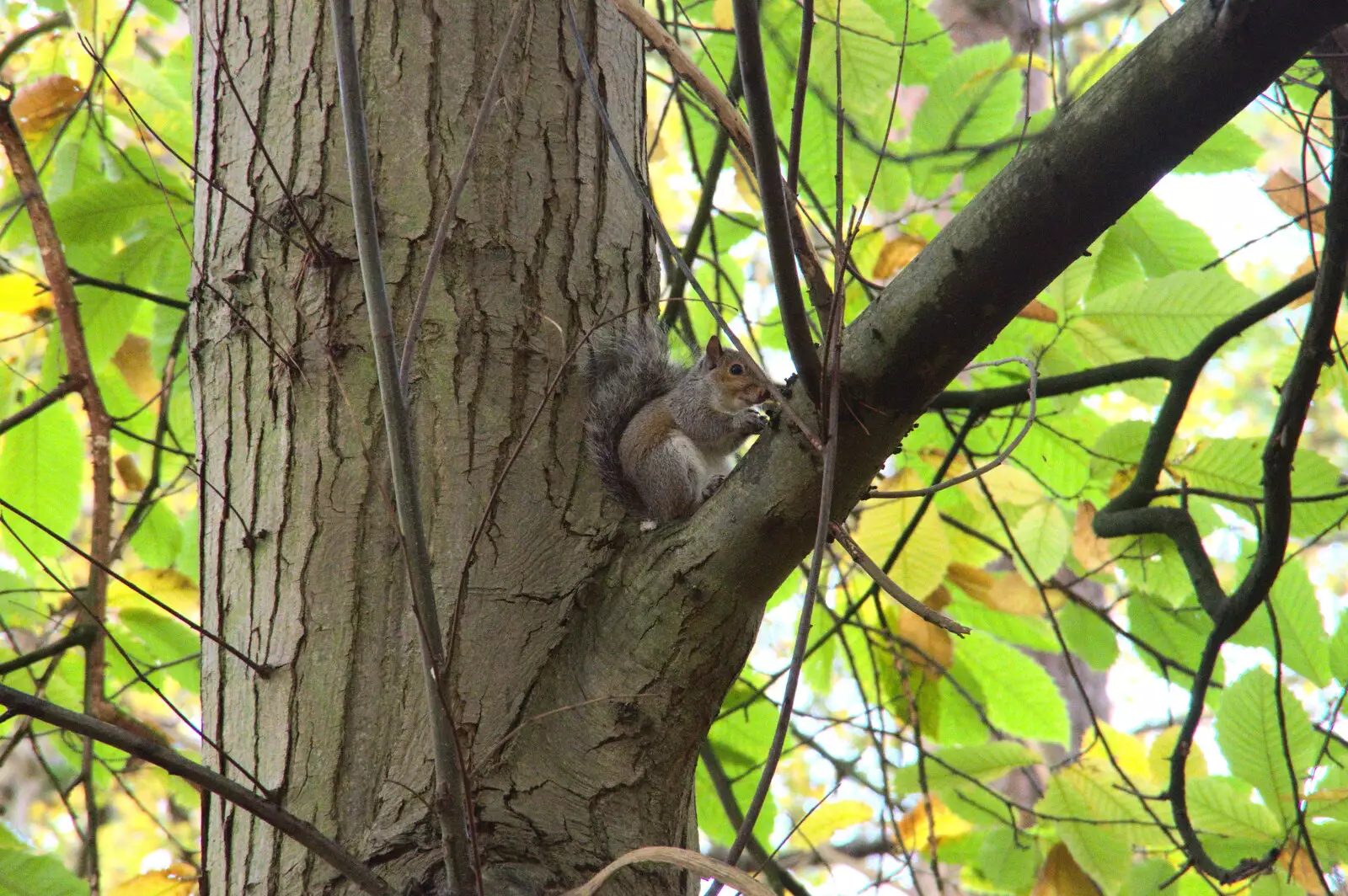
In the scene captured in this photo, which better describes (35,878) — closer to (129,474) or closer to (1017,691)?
(129,474)

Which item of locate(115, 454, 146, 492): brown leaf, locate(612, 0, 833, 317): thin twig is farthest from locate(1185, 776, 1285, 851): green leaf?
locate(115, 454, 146, 492): brown leaf

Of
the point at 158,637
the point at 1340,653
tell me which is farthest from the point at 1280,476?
the point at 158,637

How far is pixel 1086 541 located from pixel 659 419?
115 centimetres

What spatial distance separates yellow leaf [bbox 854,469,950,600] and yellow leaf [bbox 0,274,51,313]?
6.01ft

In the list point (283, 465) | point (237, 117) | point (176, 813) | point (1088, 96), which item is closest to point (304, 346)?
point (283, 465)

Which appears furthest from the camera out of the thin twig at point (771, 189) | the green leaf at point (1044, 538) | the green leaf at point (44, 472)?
the green leaf at point (1044, 538)

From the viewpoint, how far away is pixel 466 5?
5.71 feet

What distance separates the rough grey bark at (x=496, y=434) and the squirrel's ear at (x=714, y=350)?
1060 millimetres

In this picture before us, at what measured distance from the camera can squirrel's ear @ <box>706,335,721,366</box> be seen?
9.45ft

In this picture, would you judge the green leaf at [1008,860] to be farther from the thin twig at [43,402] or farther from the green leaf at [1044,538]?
the thin twig at [43,402]

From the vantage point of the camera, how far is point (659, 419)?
2.33m

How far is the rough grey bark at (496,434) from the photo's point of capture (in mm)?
1149

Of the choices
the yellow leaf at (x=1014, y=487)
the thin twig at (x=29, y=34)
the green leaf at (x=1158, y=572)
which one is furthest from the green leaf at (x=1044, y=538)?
the thin twig at (x=29, y=34)

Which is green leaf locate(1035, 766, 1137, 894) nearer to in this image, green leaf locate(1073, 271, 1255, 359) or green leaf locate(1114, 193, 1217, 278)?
green leaf locate(1073, 271, 1255, 359)
